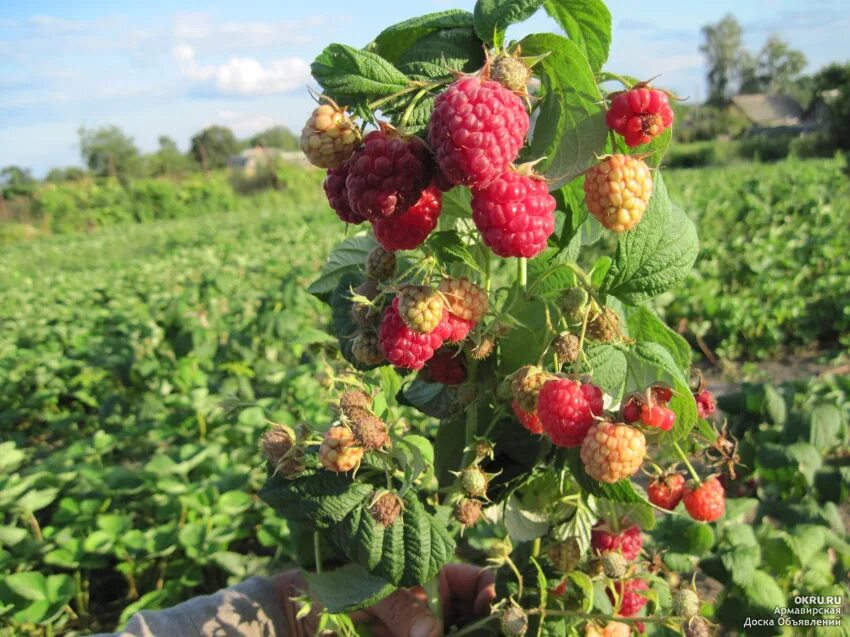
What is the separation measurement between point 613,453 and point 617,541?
479 mm

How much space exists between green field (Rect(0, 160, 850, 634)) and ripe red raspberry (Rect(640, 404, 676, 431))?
0.58m

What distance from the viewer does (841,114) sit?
32312mm

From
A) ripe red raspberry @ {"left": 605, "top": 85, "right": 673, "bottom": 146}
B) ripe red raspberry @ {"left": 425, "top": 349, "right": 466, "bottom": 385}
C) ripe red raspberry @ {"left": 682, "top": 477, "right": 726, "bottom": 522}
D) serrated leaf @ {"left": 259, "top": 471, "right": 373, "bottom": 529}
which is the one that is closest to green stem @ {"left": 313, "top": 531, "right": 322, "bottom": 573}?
serrated leaf @ {"left": 259, "top": 471, "right": 373, "bottom": 529}

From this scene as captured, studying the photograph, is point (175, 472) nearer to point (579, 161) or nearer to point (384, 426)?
point (384, 426)

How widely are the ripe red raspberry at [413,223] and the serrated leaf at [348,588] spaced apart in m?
0.64

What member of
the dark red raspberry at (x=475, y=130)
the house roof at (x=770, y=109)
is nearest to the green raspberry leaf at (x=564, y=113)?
the dark red raspberry at (x=475, y=130)

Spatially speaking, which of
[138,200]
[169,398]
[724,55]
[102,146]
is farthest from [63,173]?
[724,55]

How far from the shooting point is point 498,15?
822 millimetres

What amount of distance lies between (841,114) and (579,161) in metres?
38.1

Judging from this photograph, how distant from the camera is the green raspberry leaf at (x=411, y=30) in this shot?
35.7 inches

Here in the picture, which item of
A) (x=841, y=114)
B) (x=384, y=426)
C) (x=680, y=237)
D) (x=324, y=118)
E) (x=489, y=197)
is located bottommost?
(x=841, y=114)

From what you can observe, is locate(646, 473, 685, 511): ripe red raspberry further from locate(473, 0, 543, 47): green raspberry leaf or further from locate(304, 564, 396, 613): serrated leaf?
locate(473, 0, 543, 47): green raspberry leaf

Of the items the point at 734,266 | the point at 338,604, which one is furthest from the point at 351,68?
the point at 734,266

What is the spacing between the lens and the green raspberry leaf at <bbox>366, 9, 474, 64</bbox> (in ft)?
2.97
